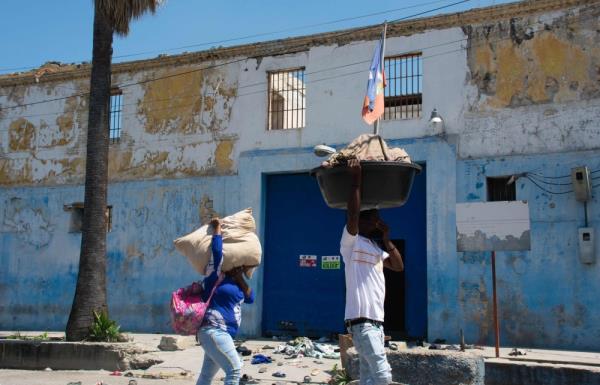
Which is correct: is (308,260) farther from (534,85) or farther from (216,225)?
(216,225)

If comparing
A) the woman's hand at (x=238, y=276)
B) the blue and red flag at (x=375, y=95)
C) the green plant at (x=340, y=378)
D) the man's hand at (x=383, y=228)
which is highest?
the blue and red flag at (x=375, y=95)

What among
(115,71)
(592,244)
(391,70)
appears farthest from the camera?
(115,71)

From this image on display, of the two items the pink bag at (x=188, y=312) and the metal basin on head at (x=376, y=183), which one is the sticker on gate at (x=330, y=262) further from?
the metal basin on head at (x=376, y=183)

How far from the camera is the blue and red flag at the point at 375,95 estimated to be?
8.62 meters

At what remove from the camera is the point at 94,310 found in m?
11.3

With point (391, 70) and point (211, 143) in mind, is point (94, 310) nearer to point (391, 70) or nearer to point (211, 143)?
point (211, 143)

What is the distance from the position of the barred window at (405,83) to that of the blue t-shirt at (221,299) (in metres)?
9.52

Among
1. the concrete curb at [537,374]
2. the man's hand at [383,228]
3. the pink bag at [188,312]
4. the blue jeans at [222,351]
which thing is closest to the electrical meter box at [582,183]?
the concrete curb at [537,374]

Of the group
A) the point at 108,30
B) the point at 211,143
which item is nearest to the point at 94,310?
the point at 108,30

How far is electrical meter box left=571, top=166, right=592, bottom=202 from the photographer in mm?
12266

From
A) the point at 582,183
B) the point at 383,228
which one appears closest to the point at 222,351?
the point at 383,228

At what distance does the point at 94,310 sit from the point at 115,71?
28.1 ft

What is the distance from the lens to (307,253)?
1533 cm

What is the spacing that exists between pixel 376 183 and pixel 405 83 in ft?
32.3
